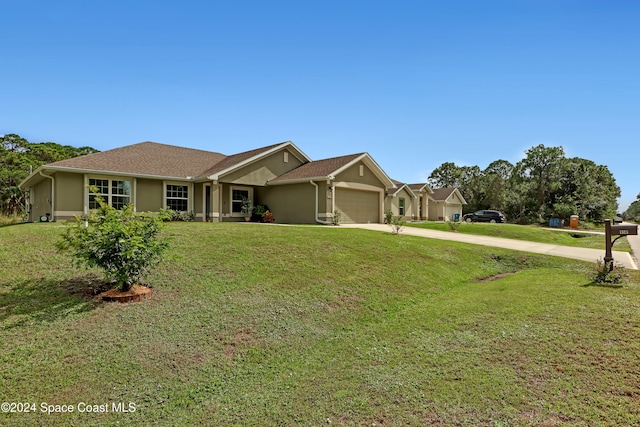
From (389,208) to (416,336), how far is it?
85.0ft

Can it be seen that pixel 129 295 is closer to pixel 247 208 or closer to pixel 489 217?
pixel 247 208

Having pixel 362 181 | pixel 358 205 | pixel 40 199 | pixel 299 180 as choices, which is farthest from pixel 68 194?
pixel 362 181

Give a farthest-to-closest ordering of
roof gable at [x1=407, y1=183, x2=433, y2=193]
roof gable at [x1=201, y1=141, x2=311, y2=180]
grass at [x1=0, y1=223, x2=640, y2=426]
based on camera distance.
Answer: roof gable at [x1=407, y1=183, x2=433, y2=193], roof gable at [x1=201, y1=141, x2=311, y2=180], grass at [x1=0, y1=223, x2=640, y2=426]

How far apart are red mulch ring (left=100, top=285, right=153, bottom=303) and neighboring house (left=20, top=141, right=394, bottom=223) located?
13.8 meters

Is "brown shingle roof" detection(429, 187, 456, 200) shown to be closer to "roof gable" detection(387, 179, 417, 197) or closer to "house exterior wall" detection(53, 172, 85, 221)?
"roof gable" detection(387, 179, 417, 197)

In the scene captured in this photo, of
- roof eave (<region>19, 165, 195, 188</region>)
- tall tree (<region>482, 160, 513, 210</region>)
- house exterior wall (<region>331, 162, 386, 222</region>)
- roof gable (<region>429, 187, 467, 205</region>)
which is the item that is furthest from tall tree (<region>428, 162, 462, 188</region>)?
roof eave (<region>19, 165, 195, 188</region>)

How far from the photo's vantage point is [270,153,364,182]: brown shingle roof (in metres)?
20.9

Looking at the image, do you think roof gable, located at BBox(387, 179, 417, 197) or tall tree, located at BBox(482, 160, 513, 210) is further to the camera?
tall tree, located at BBox(482, 160, 513, 210)

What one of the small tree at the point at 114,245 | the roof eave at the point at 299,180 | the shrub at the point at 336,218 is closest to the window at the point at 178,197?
the roof eave at the point at 299,180

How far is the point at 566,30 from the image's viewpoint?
9.96m

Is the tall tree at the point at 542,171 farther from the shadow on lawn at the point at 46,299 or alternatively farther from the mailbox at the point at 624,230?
the shadow on lawn at the point at 46,299

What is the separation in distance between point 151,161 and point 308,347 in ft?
64.2

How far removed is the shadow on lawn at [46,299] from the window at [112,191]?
1302 cm

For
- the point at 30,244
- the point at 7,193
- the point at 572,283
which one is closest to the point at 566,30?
the point at 572,283
